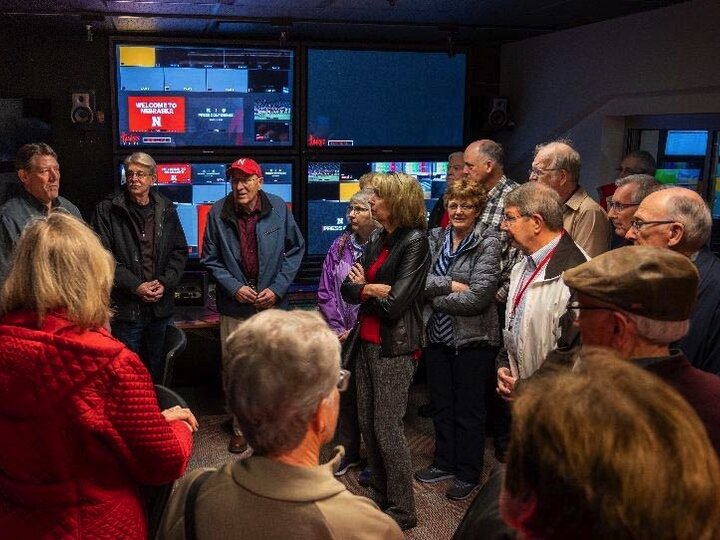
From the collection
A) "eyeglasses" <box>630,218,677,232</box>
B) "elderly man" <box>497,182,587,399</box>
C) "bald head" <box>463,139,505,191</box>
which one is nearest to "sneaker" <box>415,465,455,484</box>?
"elderly man" <box>497,182,587,399</box>

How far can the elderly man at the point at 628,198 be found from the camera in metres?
3.13

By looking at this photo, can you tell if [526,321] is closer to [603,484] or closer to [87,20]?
[603,484]

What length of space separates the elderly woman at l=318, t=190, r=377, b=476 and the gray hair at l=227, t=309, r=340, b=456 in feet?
8.15

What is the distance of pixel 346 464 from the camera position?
380 centimetres

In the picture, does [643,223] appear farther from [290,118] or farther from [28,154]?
[290,118]

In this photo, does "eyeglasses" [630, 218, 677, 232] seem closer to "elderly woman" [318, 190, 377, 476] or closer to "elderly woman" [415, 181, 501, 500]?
"elderly woman" [415, 181, 501, 500]

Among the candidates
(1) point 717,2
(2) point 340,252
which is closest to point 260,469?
(2) point 340,252

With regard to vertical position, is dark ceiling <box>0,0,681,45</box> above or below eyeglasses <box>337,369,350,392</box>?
above

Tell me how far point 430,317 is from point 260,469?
95.5 inches

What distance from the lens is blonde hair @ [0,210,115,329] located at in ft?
5.77

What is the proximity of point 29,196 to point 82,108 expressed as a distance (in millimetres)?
1762

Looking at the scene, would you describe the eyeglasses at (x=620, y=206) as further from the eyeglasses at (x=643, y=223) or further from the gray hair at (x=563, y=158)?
the eyeglasses at (x=643, y=223)

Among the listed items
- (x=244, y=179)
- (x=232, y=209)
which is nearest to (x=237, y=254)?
(x=232, y=209)

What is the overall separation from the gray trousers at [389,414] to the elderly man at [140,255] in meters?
1.33
